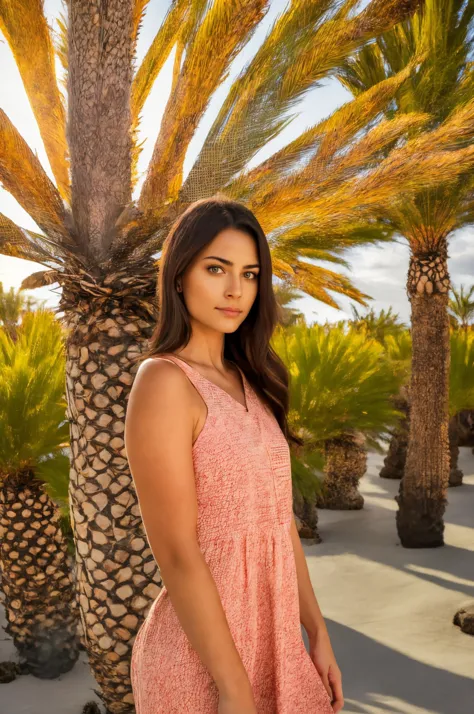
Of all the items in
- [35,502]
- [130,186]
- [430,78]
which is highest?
[430,78]

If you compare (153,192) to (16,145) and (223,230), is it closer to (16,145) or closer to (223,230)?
(16,145)

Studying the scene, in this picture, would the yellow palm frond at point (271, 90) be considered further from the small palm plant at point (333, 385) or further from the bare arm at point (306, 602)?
the small palm plant at point (333, 385)

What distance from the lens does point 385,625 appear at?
662 centimetres

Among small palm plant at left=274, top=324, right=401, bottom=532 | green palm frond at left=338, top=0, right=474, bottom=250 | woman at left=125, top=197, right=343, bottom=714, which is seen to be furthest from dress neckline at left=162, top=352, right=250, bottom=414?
small palm plant at left=274, top=324, right=401, bottom=532

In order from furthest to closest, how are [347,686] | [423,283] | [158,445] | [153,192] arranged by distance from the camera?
[423,283] < [347,686] < [153,192] < [158,445]

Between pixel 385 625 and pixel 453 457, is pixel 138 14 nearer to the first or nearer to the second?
pixel 385 625

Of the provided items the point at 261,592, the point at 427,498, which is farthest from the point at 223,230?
the point at 427,498

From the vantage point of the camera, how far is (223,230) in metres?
1.66

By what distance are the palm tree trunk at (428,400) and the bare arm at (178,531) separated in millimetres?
7921

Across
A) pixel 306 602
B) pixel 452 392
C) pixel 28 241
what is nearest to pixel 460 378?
pixel 452 392

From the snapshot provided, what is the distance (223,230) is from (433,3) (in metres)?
7.27

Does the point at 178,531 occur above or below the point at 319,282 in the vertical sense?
below

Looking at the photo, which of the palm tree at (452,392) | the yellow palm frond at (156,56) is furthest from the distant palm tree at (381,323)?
the yellow palm frond at (156,56)

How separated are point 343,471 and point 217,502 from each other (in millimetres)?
9574
